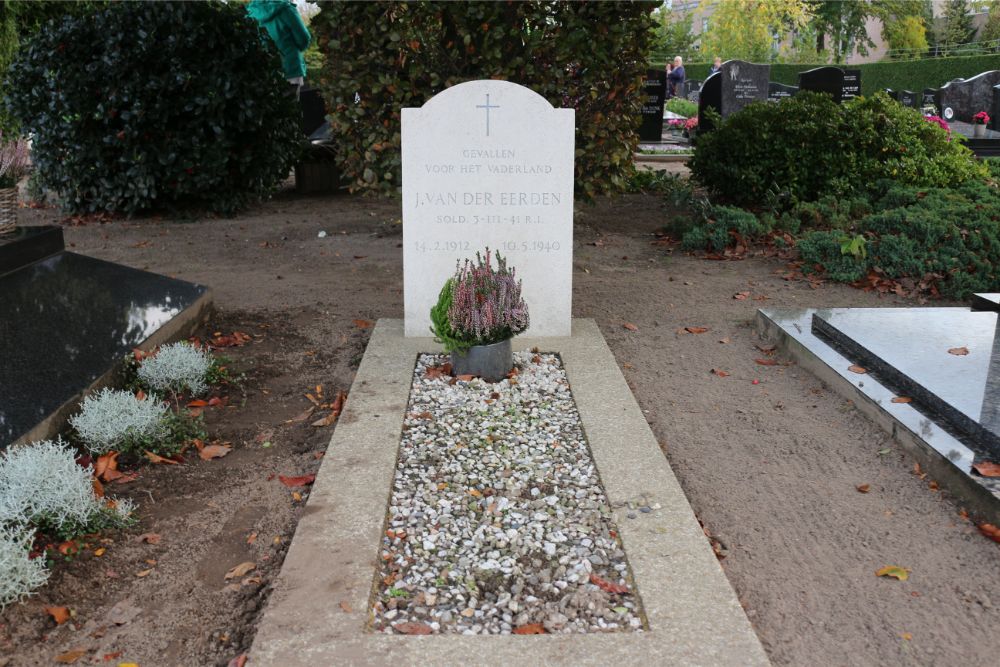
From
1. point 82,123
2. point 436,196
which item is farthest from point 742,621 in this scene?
point 82,123

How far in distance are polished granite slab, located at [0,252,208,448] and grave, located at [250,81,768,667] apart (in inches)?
45.0

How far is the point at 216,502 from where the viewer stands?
3123mm

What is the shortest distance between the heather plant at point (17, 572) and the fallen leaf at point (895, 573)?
2.57m

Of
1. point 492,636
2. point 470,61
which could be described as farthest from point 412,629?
point 470,61

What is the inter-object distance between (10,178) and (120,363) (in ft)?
6.72

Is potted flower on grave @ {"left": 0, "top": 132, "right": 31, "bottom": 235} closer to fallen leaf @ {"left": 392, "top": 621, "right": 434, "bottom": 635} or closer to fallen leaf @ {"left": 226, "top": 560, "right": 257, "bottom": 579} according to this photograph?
fallen leaf @ {"left": 226, "top": 560, "right": 257, "bottom": 579}

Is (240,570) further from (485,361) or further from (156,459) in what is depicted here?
(485,361)

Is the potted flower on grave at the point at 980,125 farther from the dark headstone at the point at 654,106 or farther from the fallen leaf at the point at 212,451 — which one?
the fallen leaf at the point at 212,451

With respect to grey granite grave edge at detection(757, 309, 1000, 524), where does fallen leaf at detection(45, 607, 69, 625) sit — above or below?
below

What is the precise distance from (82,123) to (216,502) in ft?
22.3

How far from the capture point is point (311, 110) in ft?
46.1

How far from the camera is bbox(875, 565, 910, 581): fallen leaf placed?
2.68 metres

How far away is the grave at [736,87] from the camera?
52.0 ft

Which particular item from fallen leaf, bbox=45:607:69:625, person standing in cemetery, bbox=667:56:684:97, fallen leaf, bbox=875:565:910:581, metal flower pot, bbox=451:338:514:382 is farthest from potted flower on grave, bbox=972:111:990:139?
fallen leaf, bbox=45:607:69:625
